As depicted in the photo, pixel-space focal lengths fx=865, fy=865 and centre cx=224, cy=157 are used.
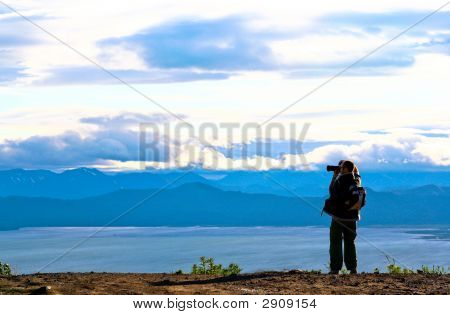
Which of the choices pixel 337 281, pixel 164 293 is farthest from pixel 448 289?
pixel 164 293

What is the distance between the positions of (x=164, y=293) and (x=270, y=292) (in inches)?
71.3

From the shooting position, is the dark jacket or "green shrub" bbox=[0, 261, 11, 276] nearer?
the dark jacket

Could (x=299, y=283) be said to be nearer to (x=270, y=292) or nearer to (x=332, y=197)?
(x=270, y=292)

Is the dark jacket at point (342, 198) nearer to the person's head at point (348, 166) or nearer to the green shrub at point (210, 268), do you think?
the person's head at point (348, 166)

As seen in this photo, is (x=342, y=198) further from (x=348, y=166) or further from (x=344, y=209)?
(x=348, y=166)

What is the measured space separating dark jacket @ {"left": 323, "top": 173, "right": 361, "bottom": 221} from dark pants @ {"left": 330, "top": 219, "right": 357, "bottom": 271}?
178mm

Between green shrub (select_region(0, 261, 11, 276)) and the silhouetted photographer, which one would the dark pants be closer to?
the silhouetted photographer

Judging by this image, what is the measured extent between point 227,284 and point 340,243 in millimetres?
3366

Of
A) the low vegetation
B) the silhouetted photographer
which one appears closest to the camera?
the silhouetted photographer

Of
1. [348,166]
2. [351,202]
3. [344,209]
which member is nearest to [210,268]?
[344,209]

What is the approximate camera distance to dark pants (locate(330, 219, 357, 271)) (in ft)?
58.8

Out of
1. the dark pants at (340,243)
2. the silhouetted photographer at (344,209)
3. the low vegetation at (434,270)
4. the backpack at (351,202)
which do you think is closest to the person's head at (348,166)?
the silhouetted photographer at (344,209)

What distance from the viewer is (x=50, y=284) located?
1588 centimetres

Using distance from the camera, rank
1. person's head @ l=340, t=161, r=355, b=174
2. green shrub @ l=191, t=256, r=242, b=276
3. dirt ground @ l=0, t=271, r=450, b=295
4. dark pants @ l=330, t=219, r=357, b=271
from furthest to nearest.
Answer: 1. green shrub @ l=191, t=256, r=242, b=276
2. dark pants @ l=330, t=219, r=357, b=271
3. person's head @ l=340, t=161, r=355, b=174
4. dirt ground @ l=0, t=271, r=450, b=295
